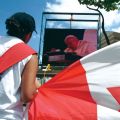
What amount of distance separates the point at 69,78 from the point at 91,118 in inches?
16.3

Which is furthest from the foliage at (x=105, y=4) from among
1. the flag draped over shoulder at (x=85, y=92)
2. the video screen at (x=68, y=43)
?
the flag draped over shoulder at (x=85, y=92)

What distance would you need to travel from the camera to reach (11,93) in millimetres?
3479

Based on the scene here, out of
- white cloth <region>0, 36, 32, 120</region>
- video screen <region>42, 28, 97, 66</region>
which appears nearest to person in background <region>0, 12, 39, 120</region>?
white cloth <region>0, 36, 32, 120</region>

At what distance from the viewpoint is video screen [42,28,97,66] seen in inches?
853

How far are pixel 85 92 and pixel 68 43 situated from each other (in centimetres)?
1797

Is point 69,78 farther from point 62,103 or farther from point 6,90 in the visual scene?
point 6,90

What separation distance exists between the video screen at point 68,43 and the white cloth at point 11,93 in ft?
59.1

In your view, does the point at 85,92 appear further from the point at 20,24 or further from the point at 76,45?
the point at 76,45

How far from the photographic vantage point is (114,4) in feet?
78.4

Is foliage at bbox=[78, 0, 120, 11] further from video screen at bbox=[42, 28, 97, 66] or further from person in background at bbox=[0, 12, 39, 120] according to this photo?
person in background at bbox=[0, 12, 39, 120]

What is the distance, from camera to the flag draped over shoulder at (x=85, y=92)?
3.88 meters

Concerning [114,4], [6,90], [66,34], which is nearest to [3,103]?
[6,90]

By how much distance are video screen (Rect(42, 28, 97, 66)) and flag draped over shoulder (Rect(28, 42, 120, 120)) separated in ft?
56.5

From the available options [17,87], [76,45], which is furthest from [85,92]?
[76,45]
